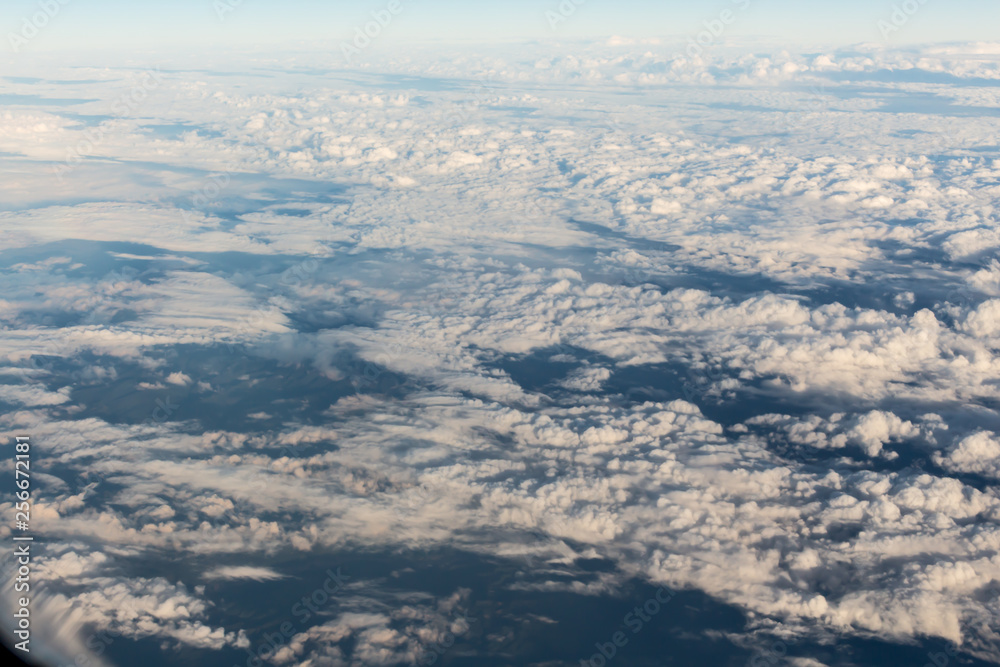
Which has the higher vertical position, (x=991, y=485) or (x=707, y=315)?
Result: (x=707, y=315)

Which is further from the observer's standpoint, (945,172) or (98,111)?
(98,111)

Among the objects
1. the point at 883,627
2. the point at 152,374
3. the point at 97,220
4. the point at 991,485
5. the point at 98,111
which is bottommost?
the point at 883,627

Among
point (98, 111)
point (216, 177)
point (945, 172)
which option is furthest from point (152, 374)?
point (98, 111)

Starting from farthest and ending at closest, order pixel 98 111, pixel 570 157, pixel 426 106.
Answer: pixel 426 106, pixel 98 111, pixel 570 157

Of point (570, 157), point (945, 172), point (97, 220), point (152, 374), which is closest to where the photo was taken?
point (152, 374)

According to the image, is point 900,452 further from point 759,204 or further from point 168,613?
point 759,204

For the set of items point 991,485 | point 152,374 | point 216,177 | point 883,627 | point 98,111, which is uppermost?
point 98,111

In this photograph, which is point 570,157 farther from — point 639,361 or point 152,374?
point 152,374

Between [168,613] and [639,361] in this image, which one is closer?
[168,613]

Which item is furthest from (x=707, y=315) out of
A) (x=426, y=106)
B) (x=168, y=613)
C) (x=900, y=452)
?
(x=426, y=106)
